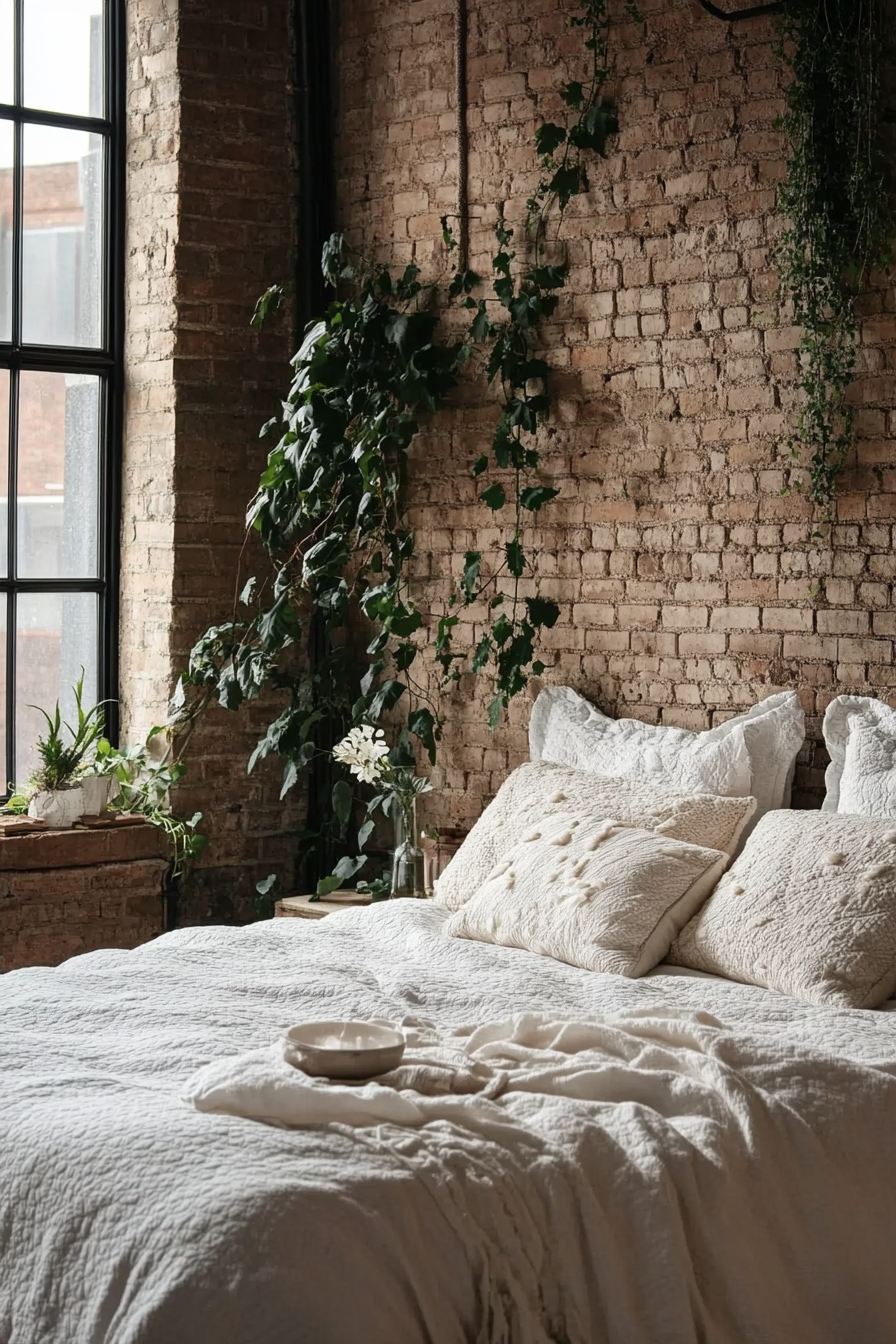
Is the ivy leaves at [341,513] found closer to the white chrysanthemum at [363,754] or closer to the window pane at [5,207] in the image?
the white chrysanthemum at [363,754]

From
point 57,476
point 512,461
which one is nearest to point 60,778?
point 57,476

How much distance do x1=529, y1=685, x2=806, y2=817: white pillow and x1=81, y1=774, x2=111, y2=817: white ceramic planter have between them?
1.43 meters

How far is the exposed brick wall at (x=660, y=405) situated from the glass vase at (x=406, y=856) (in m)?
0.25

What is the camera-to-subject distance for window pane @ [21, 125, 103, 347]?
4.73 meters

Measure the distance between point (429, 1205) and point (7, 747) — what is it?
3.03m

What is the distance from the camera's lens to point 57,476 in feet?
15.8

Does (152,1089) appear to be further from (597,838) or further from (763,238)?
(763,238)

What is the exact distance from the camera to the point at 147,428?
4797 mm

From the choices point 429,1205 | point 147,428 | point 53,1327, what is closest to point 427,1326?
point 429,1205

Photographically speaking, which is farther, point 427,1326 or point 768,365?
point 768,365

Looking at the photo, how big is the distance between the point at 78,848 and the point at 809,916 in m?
2.33

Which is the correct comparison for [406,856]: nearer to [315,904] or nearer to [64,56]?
[315,904]

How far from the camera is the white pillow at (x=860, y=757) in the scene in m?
3.36

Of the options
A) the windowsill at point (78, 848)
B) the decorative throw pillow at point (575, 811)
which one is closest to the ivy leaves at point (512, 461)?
the decorative throw pillow at point (575, 811)
